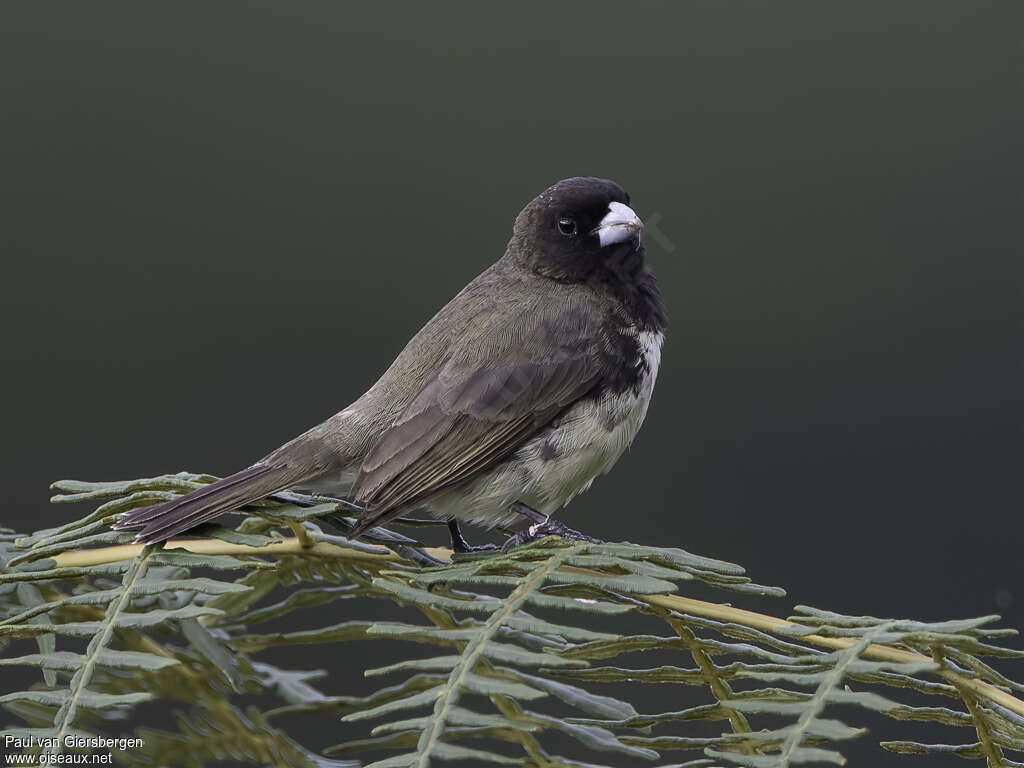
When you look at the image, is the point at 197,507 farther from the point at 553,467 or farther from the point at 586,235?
the point at 586,235

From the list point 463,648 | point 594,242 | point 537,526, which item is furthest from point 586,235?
point 463,648

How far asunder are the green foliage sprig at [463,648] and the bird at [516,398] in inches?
11.7

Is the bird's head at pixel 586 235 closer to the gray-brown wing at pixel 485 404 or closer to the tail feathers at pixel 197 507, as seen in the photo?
the gray-brown wing at pixel 485 404

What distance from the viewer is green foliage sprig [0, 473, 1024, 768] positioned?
31.3 inches

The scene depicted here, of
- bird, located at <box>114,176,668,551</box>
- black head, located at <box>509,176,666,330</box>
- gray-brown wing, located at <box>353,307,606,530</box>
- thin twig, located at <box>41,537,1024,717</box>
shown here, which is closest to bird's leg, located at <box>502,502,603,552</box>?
bird, located at <box>114,176,668,551</box>

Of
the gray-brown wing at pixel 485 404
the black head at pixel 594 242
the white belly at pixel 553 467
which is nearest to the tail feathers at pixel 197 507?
the gray-brown wing at pixel 485 404

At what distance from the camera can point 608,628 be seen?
2787 mm

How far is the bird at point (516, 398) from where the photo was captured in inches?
65.9

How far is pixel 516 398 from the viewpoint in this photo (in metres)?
1.77

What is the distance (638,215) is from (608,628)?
1133mm

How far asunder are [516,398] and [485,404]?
0.05 meters

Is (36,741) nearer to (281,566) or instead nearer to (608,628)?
(281,566)

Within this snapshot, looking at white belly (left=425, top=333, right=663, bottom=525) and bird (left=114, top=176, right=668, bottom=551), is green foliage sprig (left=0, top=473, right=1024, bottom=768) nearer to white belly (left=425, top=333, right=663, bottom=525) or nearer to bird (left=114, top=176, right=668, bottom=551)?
bird (left=114, top=176, right=668, bottom=551)

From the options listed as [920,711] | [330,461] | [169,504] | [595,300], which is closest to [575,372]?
[595,300]
